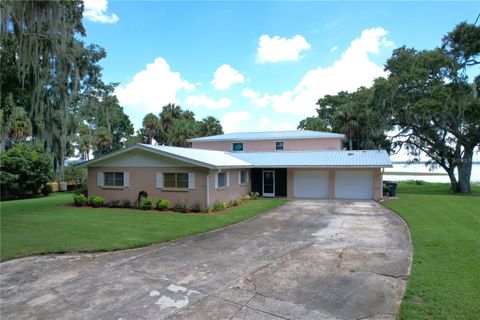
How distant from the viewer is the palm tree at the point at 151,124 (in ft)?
133

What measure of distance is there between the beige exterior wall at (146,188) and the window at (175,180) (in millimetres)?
246

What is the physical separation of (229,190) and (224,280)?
11.5 m

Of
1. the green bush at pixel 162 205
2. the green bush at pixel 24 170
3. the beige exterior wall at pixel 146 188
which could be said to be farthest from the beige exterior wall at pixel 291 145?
the green bush at pixel 24 170

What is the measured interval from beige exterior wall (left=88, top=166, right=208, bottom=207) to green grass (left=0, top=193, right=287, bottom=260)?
4.66 ft

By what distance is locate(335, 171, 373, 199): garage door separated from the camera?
19.3 m

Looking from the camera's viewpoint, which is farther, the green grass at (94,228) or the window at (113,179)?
the window at (113,179)

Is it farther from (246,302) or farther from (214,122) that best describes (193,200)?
(214,122)

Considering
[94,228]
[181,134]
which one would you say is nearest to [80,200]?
[94,228]

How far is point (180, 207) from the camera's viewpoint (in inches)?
584

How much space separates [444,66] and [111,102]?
2312 cm

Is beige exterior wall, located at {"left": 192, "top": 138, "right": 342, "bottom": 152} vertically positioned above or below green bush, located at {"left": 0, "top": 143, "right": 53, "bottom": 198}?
above

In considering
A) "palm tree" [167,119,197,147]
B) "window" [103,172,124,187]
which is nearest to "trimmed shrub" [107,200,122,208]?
"window" [103,172,124,187]

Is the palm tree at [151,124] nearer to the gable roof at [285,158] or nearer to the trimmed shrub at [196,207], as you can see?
the gable roof at [285,158]

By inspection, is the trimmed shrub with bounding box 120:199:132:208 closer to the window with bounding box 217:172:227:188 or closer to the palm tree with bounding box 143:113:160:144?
the window with bounding box 217:172:227:188
